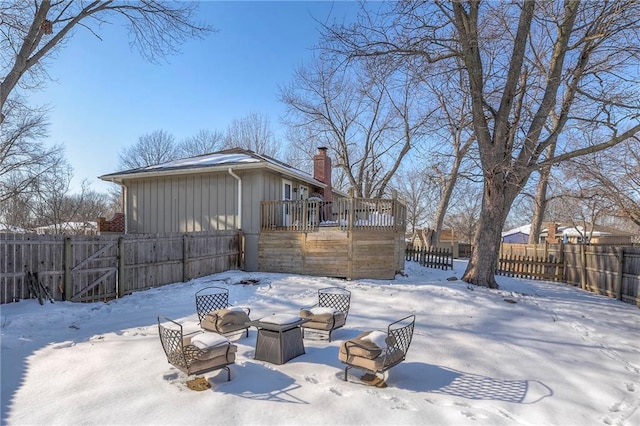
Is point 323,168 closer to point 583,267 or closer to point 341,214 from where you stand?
point 341,214

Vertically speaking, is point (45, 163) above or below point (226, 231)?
above

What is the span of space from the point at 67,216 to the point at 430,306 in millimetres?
22699

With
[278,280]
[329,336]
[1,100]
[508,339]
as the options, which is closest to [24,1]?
[1,100]

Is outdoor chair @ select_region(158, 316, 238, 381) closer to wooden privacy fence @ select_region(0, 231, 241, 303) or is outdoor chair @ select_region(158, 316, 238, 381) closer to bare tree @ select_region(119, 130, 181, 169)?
wooden privacy fence @ select_region(0, 231, 241, 303)

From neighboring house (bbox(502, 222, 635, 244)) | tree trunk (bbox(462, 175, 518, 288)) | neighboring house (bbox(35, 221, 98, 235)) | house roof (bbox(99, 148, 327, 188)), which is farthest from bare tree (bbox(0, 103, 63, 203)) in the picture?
neighboring house (bbox(502, 222, 635, 244))

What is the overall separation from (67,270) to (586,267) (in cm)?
1489

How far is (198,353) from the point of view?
3.73m

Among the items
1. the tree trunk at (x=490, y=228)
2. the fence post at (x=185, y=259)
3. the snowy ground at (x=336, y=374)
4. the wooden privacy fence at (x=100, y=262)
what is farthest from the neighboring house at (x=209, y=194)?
the tree trunk at (x=490, y=228)

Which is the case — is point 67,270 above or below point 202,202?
below

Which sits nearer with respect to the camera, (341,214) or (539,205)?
(341,214)

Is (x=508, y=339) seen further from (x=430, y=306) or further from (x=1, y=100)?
(x=1, y=100)

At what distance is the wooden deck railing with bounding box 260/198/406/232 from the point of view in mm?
10703

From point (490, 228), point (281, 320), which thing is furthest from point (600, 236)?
point (281, 320)

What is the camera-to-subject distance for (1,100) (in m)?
8.12
